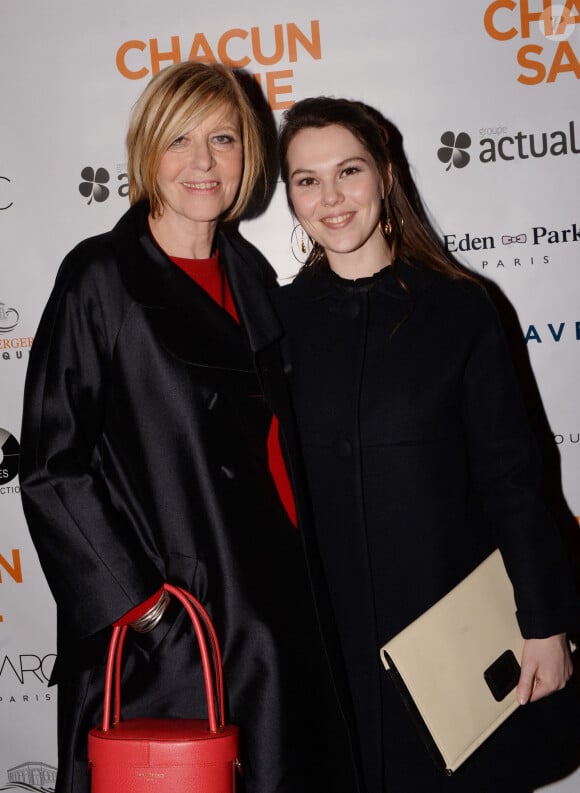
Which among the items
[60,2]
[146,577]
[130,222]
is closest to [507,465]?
[146,577]

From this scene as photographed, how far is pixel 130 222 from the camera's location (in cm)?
170

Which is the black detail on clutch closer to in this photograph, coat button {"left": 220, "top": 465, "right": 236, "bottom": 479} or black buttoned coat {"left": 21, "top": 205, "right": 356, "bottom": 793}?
black buttoned coat {"left": 21, "top": 205, "right": 356, "bottom": 793}

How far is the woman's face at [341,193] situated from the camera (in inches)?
70.4

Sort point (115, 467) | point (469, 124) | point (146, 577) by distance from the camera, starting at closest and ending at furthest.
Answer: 1. point (146, 577)
2. point (115, 467)
3. point (469, 124)

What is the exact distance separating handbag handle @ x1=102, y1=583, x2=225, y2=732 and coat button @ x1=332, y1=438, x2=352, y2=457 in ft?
1.33

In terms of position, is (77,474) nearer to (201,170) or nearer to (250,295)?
(250,295)

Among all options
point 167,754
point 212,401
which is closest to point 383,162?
point 212,401

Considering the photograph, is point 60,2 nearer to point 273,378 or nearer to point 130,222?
point 130,222

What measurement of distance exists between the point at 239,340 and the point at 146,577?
0.51 m

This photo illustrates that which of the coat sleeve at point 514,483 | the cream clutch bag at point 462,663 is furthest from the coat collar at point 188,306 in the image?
the cream clutch bag at point 462,663

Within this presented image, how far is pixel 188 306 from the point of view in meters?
1.66

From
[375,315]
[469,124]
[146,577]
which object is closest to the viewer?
[146,577]

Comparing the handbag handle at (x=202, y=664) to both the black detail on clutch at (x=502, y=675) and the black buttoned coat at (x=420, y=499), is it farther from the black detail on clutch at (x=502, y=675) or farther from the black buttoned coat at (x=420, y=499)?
the black detail on clutch at (x=502, y=675)

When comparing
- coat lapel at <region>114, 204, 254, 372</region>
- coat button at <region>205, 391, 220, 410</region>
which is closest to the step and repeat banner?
coat lapel at <region>114, 204, 254, 372</region>
